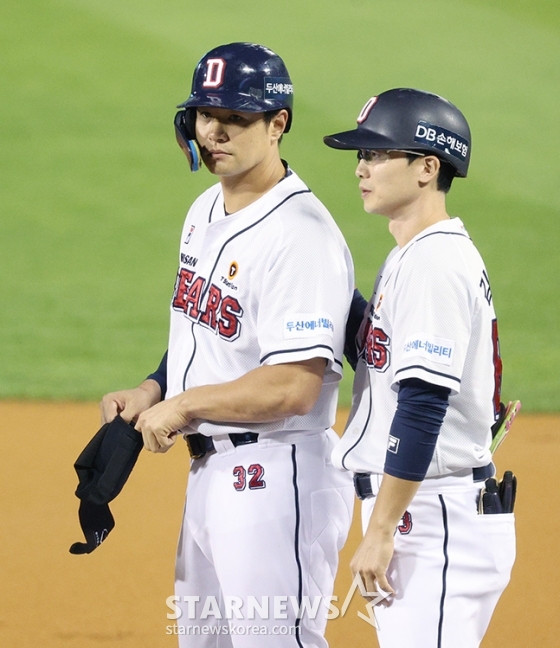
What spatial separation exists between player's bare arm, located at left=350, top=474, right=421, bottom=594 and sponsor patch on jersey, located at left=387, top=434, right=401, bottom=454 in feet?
0.18

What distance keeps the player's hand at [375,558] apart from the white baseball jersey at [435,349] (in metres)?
0.17

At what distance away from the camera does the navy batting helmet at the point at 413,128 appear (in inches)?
86.0

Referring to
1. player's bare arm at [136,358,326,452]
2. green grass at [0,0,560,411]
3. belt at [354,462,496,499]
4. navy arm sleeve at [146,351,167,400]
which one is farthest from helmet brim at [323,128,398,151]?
green grass at [0,0,560,411]

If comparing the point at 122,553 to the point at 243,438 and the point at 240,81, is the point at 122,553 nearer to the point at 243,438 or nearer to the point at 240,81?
the point at 243,438

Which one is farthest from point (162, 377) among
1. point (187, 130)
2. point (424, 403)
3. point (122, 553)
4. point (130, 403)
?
point (122, 553)

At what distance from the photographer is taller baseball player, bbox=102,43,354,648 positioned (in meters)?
2.35

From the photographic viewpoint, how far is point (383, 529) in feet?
6.83

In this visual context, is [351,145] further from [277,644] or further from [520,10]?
[520,10]

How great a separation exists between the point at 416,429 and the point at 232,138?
0.88 m

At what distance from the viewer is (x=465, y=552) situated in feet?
7.08

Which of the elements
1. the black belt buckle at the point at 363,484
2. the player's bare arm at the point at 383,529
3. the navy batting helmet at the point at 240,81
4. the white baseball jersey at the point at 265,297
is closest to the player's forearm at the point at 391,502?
the player's bare arm at the point at 383,529

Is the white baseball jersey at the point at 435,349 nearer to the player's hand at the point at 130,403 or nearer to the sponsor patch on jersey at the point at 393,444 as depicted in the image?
the sponsor patch on jersey at the point at 393,444

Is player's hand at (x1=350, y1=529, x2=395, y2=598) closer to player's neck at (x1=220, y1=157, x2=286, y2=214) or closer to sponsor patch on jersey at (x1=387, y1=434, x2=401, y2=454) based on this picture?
sponsor patch on jersey at (x1=387, y1=434, x2=401, y2=454)

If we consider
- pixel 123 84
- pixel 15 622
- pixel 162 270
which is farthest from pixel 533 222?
pixel 15 622
